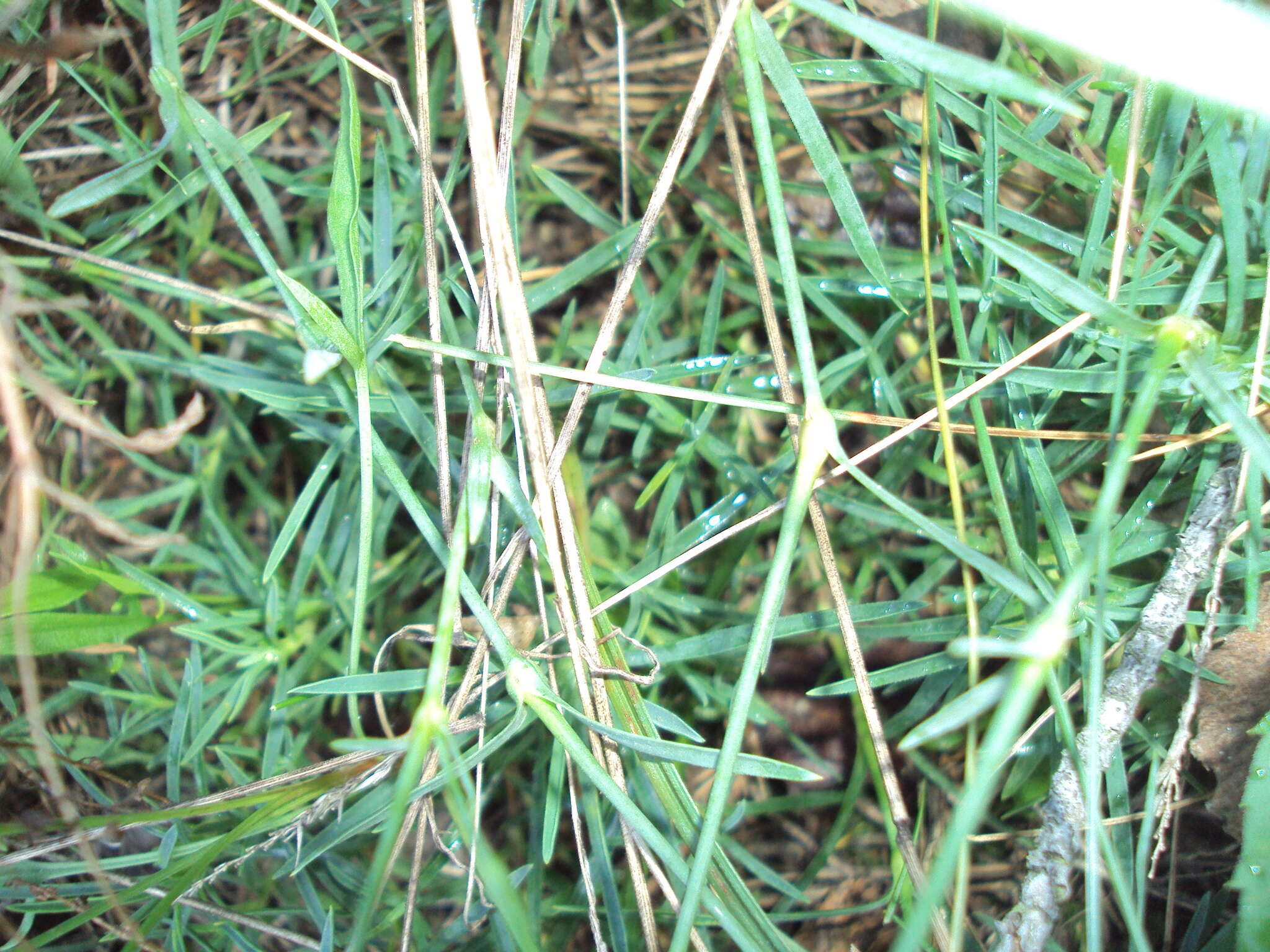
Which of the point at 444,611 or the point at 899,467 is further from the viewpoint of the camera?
the point at 899,467

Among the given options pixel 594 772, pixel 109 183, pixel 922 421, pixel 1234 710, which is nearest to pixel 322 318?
pixel 109 183

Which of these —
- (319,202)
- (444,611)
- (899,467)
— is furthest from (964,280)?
(319,202)

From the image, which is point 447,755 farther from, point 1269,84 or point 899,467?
point 1269,84

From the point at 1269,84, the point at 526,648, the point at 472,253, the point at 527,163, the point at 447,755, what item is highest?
the point at 1269,84

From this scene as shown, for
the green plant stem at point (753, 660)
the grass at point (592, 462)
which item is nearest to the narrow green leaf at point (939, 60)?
the grass at point (592, 462)

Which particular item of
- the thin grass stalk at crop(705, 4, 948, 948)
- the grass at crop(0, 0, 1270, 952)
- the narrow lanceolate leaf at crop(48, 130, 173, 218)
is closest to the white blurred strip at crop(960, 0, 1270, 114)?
the grass at crop(0, 0, 1270, 952)

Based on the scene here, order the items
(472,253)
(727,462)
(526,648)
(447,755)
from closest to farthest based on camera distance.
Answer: (447,755) → (526,648) → (727,462) → (472,253)

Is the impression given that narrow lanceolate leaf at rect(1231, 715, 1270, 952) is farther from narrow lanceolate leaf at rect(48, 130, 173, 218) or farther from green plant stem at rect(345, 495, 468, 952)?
narrow lanceolate leaf at rect(48, 130, 173, 218)
